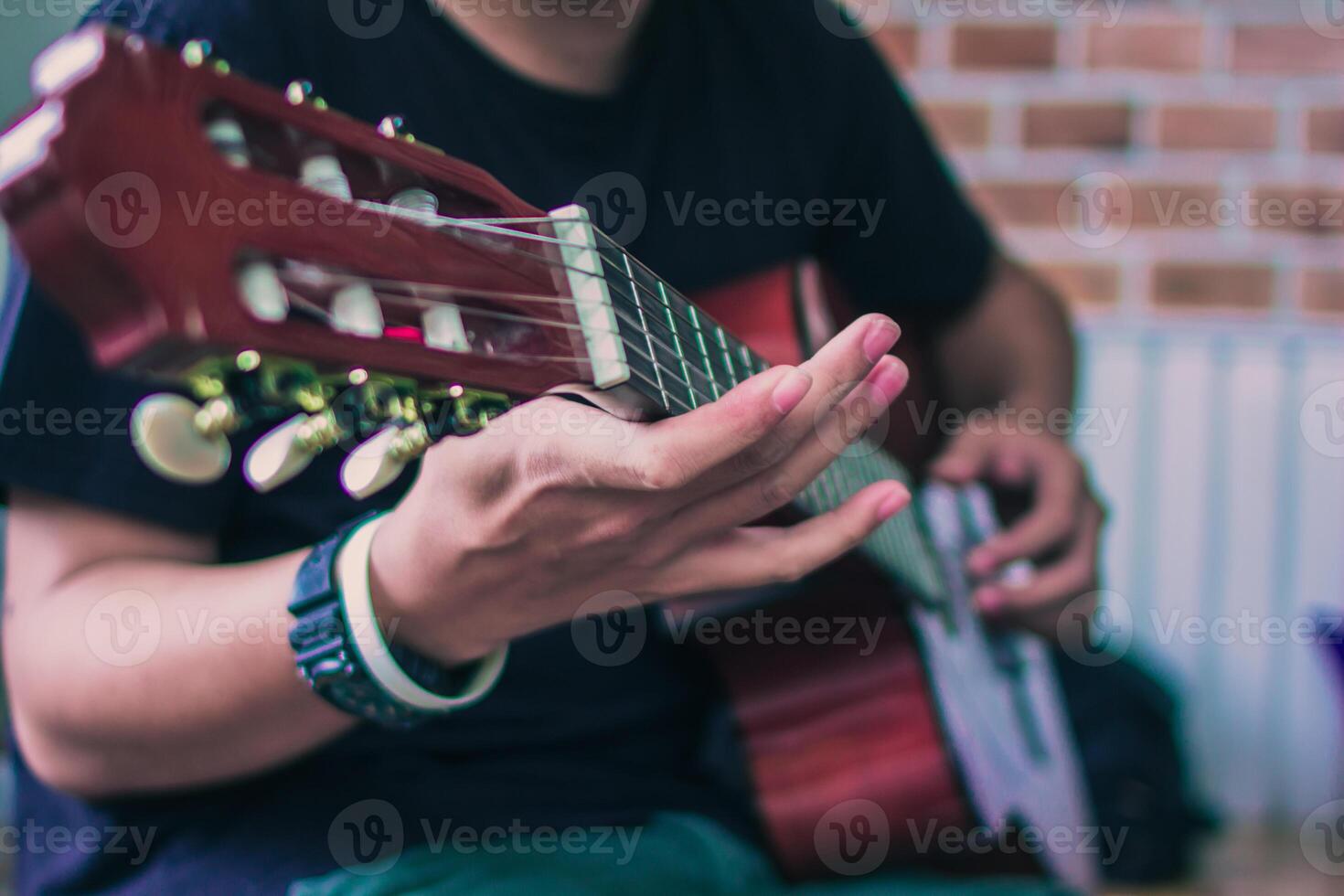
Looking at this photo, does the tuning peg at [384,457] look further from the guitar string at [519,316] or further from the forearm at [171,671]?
the forearm at [171,671]

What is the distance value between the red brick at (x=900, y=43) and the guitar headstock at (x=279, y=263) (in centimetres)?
156

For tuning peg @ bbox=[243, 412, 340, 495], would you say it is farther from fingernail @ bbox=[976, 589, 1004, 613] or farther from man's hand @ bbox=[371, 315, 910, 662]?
fingernail @ bbox=[976, 589, 1004, 613]

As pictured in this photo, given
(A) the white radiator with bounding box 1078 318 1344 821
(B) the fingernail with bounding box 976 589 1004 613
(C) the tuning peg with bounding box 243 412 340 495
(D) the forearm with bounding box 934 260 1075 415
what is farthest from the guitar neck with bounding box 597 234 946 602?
(A) the white radiator with bounding box 1078 318 1344 821

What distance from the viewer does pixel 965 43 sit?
71.1 inches

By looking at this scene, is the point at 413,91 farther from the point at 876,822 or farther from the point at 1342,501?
the point at 1342,501

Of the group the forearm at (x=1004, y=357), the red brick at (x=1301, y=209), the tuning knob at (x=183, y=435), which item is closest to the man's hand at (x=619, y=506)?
the tuning knob at (x=183, y=435)

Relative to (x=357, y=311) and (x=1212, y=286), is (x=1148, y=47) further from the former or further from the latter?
(x=357, y=311)

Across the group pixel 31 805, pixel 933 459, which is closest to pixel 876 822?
pixel 933 459

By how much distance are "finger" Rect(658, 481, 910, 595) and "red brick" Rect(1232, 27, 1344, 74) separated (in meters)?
1.55

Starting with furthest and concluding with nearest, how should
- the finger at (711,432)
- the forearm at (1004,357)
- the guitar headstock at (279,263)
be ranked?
the forearm at (1004,357), the finger at (711,432), the guitar headstock at (279,263)

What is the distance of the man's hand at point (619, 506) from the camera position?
438 mm

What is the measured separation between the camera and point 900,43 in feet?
6.00

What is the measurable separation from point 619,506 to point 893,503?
161mm

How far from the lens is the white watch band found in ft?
1.66
